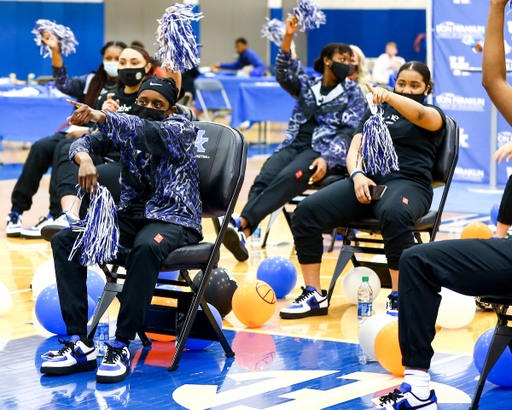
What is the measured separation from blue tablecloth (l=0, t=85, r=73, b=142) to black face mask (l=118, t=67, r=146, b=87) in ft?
17.0

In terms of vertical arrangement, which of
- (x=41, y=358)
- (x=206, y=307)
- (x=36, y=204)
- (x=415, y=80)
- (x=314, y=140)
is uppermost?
(x=415, y=80)

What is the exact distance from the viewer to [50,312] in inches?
147

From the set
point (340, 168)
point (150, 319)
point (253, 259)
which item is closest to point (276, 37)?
point (340, 168)

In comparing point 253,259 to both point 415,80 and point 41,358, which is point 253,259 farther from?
point 41,358

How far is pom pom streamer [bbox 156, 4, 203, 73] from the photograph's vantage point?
428cm

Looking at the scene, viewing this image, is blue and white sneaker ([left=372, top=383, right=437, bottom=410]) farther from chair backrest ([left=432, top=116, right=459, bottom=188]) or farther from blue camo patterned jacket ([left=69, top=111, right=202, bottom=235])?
chair backrest ([left=432, top=116, right=459, bottom=188])

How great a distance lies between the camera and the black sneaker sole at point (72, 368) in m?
3.20

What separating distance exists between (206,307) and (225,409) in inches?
27.1

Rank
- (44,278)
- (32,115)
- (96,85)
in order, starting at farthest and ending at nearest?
(32,115) < (96,85) < (44,278)

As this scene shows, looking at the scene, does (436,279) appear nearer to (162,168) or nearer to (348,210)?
(162,168)

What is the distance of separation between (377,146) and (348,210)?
40 cm

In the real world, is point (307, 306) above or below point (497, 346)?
below

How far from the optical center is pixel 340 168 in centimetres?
561

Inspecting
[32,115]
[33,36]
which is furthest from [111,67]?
[33,36]
